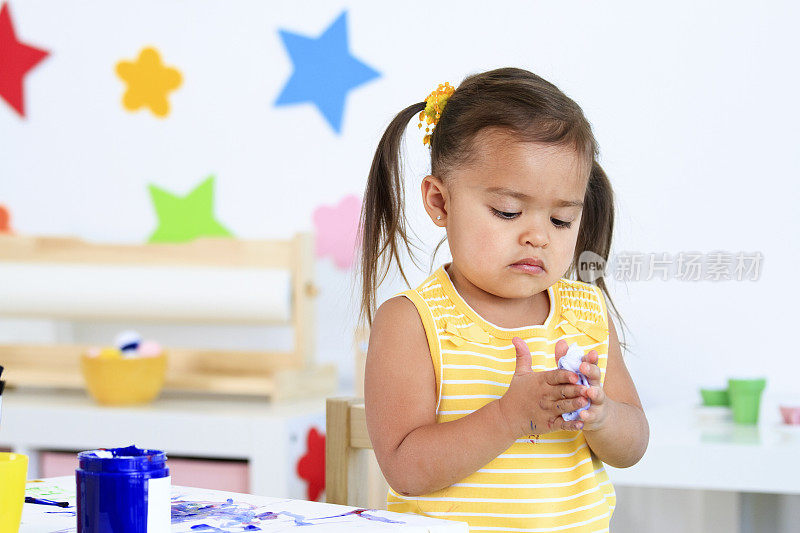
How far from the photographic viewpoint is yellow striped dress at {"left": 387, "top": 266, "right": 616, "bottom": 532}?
2.78 feet

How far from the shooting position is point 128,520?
548 millimetres

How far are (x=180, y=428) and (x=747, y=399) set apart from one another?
95 centimetres

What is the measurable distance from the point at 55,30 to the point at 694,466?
67.5 inches

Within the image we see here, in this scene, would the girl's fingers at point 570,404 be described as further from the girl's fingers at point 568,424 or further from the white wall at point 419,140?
the white wall at point 419,140

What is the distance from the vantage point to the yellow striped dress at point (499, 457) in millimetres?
849

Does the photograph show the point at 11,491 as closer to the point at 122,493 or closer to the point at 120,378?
the point at 122,493

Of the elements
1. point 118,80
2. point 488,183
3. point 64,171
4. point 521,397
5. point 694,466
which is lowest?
point 694,466

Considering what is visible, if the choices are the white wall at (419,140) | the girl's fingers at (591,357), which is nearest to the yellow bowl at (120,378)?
the white wall at (419,140)

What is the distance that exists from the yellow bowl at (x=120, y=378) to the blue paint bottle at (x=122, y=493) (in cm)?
129

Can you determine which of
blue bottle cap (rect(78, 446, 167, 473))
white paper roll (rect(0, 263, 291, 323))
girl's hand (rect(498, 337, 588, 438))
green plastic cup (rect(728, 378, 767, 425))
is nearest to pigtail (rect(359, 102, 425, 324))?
girl's hand (rect(498, 337, 588, 438))

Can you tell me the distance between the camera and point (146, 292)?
199 centimetres

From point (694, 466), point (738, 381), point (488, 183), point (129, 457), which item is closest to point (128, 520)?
point (129, 457)

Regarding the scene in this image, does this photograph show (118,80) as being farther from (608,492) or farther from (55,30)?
(608,492)

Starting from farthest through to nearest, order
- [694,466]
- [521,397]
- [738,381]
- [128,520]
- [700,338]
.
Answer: [700,338] → [738,381] → [694,466] → [521,397] → [128,520]
